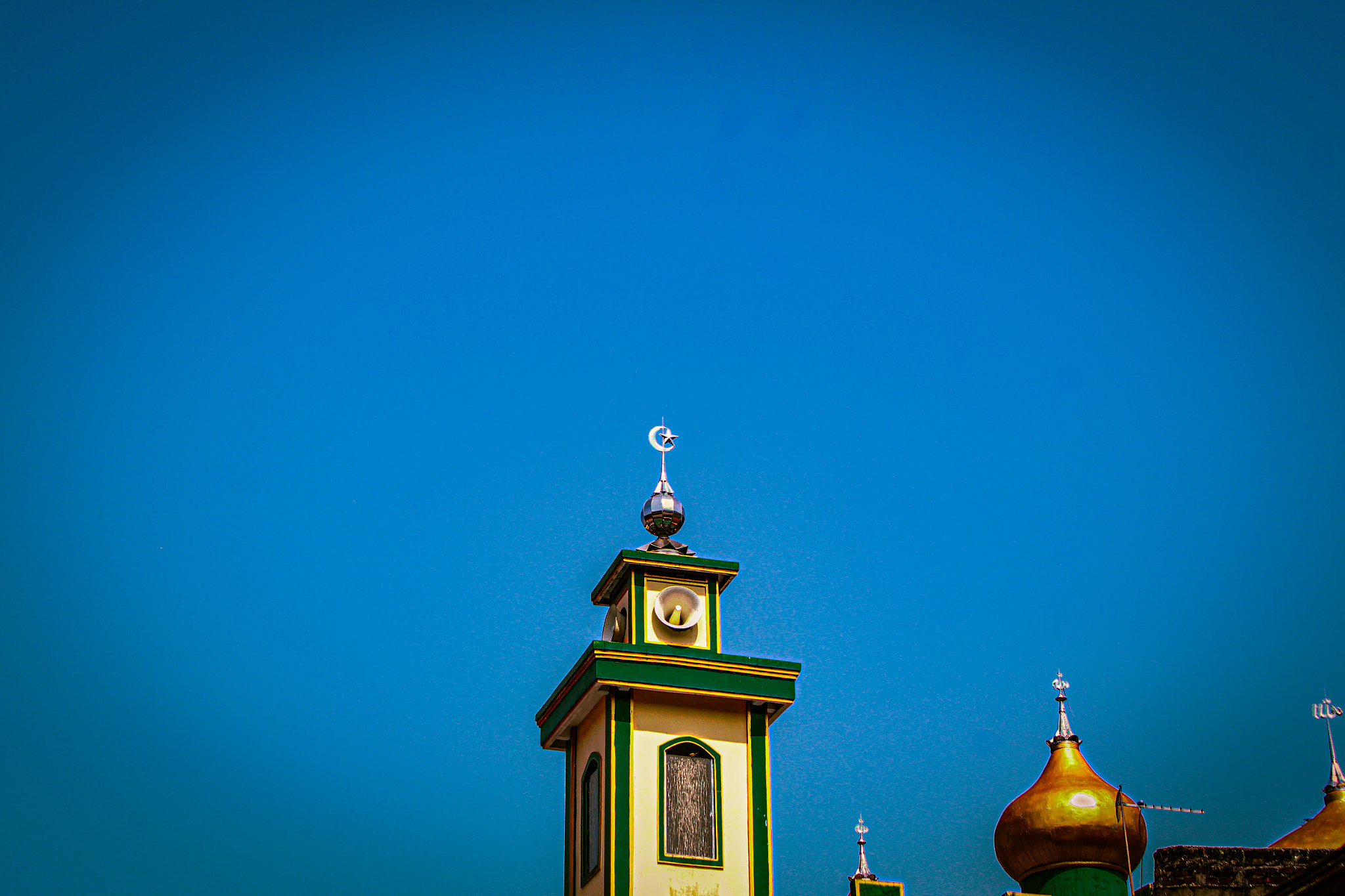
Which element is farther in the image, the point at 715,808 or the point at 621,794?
the point at 715,808

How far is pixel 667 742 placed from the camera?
23672 mm

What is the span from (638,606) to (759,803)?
3250 millimetres

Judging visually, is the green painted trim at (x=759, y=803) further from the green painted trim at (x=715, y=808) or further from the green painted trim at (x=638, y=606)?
the green painted trim at (x=638, y=606)

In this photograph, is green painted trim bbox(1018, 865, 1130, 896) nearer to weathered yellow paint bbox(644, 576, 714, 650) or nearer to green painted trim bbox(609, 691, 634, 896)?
weathered yellow paint bbox(644, 576, 714, 650)

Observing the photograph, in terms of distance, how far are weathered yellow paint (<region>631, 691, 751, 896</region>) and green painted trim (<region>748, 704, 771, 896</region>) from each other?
0.08m

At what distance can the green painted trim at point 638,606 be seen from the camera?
966 inches

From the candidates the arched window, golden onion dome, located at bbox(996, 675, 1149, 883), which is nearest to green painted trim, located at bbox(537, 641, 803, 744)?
the arched window

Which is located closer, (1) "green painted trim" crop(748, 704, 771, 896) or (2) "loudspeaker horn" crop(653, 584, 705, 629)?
(1) "green painted trim" crop(748, 704, 771, 896)

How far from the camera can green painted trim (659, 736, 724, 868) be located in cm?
2292

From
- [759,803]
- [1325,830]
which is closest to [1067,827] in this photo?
[1325,830]

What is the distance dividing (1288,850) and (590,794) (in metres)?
9.47

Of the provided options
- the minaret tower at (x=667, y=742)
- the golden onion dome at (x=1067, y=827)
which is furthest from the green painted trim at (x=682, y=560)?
the golden onion dome at (x=1067, y=827)

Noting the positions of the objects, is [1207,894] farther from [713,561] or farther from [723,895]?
[713,561]

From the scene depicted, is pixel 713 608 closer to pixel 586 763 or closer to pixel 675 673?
pixel 675 673
